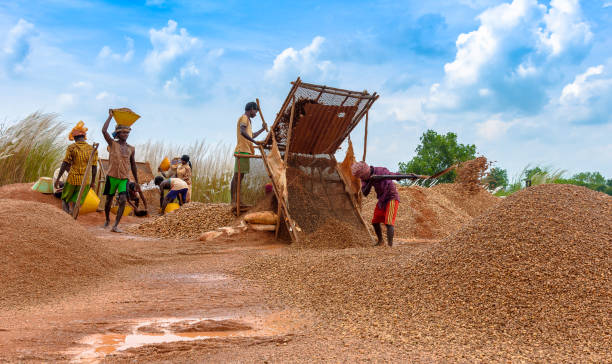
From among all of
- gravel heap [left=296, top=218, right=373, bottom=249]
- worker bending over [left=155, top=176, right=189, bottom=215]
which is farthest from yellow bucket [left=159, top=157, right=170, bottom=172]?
gravel heap [left=296, top=218, right=373, bottom=249]

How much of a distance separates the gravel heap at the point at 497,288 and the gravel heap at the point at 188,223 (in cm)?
318

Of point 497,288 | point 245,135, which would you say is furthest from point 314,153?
point 497,288

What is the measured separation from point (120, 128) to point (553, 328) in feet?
19.5

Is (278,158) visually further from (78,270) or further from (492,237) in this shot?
(492,237)

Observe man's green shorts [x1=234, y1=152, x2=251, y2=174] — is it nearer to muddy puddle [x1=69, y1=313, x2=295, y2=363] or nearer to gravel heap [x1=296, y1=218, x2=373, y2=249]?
gravel heap [x1=296, y1=218, x2=373, y2=249]

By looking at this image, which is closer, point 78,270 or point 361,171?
point 78,270

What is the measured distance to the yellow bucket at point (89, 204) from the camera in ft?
27.7

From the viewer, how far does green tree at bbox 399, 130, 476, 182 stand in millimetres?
12742

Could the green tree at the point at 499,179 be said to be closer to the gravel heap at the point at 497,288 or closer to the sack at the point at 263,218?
the sack at the point at 263,218

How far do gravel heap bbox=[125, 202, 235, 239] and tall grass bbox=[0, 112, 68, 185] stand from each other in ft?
10.4

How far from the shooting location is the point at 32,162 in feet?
31.8

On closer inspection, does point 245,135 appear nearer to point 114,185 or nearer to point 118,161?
point 118,161

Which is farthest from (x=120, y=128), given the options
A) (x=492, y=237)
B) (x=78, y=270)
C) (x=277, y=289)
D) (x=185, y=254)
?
(x=492, y=237)

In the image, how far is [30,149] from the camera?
948 cm
